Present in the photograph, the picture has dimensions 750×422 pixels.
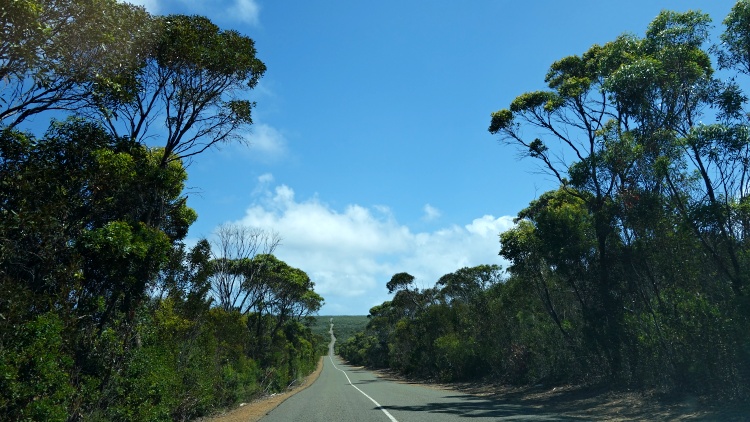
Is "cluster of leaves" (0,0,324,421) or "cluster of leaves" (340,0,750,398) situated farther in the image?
"cluster of leaves" (340,0,750,398)

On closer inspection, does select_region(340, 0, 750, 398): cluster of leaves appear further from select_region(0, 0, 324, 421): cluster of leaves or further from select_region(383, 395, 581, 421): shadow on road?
select_region(0, 0, 324, 421): cluster of leaves

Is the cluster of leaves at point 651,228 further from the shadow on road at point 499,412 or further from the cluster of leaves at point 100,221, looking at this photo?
the cluster of leaves at point 100,221

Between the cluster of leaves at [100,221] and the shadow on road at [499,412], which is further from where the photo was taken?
the shadow on road at [499,412]

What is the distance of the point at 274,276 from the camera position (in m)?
36.1

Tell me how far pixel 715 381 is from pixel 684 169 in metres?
5.69

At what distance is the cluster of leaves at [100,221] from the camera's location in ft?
21.0

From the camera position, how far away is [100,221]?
10336 millimetres

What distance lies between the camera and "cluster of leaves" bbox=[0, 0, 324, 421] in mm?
6402

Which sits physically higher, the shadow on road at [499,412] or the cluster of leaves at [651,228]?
the cluster of leaves at [651,228]

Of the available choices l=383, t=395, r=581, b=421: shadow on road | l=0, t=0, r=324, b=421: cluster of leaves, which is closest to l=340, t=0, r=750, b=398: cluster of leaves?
l=383, t=395, r=581, b=421: shadow on road

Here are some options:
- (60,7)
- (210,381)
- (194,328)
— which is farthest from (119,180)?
(210,381)

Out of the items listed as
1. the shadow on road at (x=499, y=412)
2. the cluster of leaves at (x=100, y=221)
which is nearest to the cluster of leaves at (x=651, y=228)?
the shadow on road at (x=499, y=412)

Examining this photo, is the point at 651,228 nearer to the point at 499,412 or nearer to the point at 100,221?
the point at 499,412

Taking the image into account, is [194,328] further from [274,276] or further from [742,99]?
[274,276]
